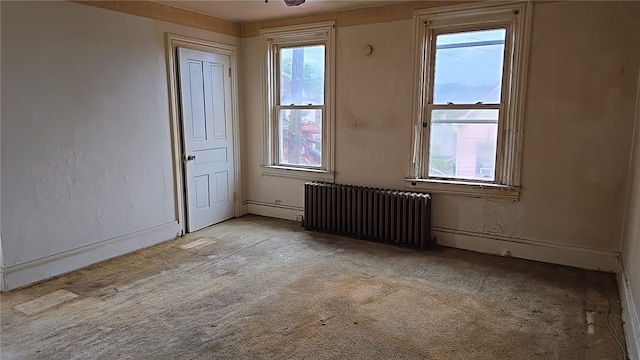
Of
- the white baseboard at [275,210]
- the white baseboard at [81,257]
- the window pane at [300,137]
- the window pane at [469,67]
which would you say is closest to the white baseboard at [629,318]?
the window pane at [469,67]

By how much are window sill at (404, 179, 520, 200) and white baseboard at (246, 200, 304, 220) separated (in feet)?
4.97

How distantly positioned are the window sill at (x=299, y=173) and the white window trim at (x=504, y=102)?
98 centimetres

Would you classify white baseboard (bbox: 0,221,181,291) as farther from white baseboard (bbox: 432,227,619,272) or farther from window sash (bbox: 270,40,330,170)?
white baseboard (bbox: 432,227,619,272)

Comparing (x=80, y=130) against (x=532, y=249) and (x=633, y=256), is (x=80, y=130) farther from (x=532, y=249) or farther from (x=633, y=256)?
(x=633, y=256)

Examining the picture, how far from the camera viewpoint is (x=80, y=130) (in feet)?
11.9

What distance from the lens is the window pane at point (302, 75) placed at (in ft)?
16.0

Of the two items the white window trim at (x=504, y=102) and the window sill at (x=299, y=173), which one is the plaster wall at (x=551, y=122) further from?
the window sill at (x=299, y=173)

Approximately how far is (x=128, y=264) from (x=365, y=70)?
3022mm

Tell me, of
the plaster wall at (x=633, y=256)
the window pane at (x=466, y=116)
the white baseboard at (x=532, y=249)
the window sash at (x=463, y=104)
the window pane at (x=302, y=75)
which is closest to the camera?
the plaster wall at (x=633, y=256)

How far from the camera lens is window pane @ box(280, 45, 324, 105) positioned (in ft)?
16.0

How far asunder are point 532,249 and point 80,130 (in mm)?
4201

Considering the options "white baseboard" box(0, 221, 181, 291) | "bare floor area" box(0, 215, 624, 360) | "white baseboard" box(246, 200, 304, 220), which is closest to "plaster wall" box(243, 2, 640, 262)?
"bare floor area" box(0, 215, 624, 360)

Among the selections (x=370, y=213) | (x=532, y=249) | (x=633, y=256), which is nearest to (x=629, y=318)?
(x=633, y=256)

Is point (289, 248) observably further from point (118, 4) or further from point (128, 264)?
point (118, 4)
